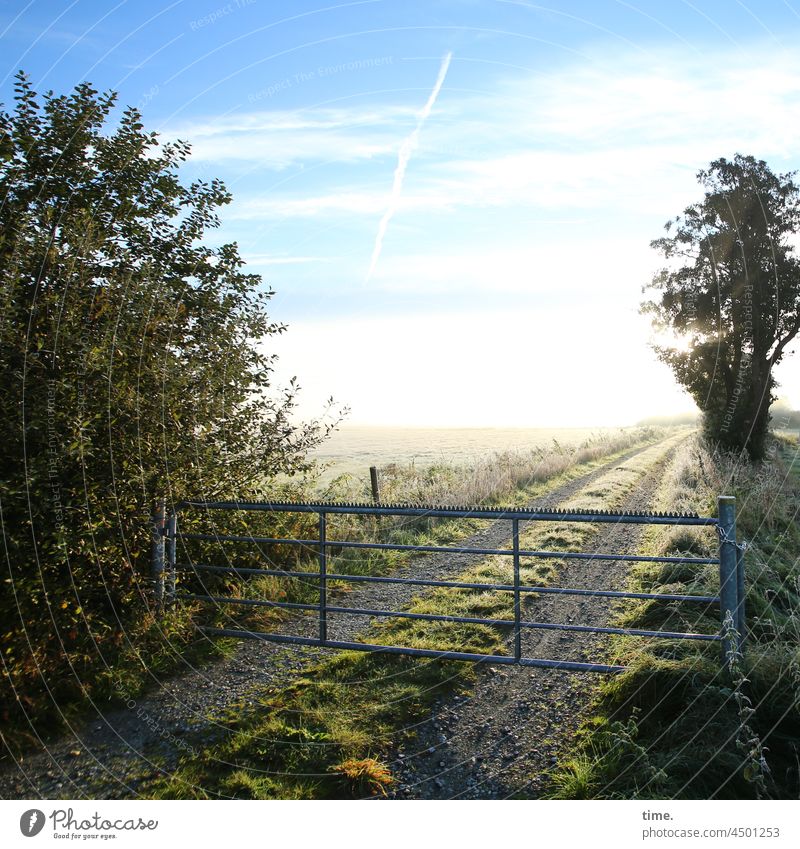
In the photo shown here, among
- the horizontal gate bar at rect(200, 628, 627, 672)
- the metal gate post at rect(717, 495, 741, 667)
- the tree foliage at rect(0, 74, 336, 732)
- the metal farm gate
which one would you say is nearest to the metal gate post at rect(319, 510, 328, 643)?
the metal farm gate

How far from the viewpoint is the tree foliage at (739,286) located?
19.0 m

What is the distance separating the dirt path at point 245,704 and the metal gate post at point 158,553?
0.99m

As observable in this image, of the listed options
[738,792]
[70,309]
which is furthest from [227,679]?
[738,792]

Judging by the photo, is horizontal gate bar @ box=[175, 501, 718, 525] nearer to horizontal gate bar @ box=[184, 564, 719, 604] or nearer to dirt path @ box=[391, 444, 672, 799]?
horizontal gate bar @ box=[184, 564, 719, 604]

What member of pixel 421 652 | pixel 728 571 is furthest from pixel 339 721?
pixel 728 571

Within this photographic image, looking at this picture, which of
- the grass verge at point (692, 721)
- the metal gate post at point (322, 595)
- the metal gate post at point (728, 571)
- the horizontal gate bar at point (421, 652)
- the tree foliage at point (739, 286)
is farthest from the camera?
the tree foliage at point (739, 286)

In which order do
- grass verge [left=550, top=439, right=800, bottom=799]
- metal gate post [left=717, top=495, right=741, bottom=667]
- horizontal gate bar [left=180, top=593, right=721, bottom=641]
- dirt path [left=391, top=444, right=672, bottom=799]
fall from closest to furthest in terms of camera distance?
grass verge [left=550, top=439, right=800, bottom=799] < dirt path [left=391, top=444, right=672, bottom=799] < metal gate post [left=717, top=495, right=741, bottom=667] < horizontal gate bar [left=180, top=593, right=721, bottom=641]

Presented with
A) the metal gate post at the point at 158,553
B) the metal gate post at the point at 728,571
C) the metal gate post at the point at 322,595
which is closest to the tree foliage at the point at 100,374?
the metal gate post at the point at 158,553

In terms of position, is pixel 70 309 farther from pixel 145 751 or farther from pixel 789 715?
pixel 789 715

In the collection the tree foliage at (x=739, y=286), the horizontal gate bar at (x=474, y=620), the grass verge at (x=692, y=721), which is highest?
the tree foliage at (x=739, y=286)

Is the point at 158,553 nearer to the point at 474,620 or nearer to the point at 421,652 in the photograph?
the point at 421,652

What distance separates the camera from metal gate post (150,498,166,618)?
291 inches

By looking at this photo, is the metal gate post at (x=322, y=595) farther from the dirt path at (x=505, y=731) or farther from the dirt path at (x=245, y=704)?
the dirt path at (x=505, y=731)

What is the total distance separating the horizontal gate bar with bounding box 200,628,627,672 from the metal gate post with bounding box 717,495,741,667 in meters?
0.94
